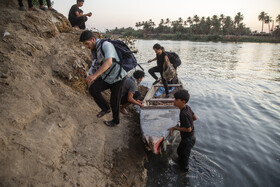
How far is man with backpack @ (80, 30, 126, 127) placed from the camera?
3.10m

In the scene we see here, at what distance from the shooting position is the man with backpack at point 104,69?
10.2ft

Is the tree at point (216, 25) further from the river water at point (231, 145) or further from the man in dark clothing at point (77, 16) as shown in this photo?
the man in dark clothing at point (77, 16)

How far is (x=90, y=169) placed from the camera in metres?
2.87

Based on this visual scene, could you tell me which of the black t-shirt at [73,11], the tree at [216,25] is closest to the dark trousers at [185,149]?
the black t-shirt at [73,11]

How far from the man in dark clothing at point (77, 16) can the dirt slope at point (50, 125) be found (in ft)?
8.60

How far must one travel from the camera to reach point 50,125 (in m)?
3.14

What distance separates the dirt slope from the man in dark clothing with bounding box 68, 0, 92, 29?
262cm

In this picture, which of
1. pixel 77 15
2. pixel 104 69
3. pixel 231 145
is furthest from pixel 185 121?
pixel 77 15

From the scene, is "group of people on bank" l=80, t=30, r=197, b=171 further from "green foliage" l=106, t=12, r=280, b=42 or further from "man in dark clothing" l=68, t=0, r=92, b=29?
"green foliage" l=106, t=12, r=280, b=42

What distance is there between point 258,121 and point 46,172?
6916mm

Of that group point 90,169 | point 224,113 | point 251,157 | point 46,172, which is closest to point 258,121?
point 224,113

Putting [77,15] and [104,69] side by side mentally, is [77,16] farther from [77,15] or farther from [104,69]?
[104,69]

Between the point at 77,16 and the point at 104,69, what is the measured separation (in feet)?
22.0

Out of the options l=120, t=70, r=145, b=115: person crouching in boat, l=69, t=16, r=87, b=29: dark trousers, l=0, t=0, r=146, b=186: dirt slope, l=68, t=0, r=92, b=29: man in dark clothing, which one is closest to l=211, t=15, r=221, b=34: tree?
l=69, t=16, r=87, b=29: dark trousers
